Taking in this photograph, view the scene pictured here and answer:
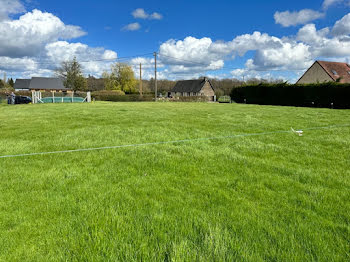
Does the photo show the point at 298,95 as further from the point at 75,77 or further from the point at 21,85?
the point at 21,85

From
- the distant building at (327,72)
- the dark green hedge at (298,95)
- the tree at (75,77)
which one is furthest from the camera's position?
the tree at (75,77)

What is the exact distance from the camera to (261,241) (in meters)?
1.90

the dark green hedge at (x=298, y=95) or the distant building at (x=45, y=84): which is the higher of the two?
the distant building at (x=45, y=84)

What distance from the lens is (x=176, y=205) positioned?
8.32ft

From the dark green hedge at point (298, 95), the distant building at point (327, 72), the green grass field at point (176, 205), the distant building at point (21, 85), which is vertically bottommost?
the green grass field at point (176, 205)

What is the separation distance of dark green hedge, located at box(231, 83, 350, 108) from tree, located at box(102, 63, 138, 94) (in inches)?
1427

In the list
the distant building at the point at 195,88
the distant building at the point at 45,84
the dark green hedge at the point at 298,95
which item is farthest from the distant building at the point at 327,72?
the distant building at the point at 45,84

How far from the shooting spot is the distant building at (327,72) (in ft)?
113

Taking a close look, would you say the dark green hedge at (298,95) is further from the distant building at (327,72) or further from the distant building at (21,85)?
the distant building at (21,85)

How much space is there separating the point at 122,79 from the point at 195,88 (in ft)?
77.4

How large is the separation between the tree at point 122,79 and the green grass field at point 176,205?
59.1 m

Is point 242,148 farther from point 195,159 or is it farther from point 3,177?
point 3,177

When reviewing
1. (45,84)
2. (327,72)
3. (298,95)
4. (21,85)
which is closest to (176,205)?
(298,95)

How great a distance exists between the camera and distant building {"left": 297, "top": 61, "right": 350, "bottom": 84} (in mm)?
34562
